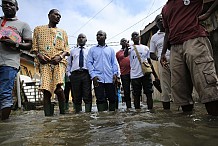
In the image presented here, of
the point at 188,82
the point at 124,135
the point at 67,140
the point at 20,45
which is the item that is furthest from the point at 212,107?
the point at 20,45

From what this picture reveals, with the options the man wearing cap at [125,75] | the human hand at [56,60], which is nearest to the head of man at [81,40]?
the man wearing cap at [125,75]

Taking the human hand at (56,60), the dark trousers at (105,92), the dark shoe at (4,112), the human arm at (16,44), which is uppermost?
the human arm at (16,44)

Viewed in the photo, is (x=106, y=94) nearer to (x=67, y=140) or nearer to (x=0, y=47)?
(x=0, y=47)

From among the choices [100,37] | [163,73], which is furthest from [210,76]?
[100,37]

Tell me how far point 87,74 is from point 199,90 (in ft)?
10.4

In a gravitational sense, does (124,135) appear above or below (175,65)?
below

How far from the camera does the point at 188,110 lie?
328 cm

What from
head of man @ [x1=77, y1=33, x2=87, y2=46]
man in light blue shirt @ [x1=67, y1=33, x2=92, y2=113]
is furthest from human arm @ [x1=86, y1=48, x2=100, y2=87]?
head of man @ [x1=77, y1=33, x2=87, y2=46]

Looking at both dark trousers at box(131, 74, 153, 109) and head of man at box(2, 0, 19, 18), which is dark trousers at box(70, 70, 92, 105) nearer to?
dark trousers at box(131, 74, 153, 109)

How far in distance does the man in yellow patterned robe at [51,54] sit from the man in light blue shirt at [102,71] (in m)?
1.05

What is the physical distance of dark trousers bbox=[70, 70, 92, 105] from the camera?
5.41 metres

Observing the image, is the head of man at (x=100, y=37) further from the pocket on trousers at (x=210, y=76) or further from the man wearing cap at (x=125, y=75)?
the pocket on trousers at (x=210, y=76)

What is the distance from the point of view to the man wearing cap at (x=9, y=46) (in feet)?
11.5

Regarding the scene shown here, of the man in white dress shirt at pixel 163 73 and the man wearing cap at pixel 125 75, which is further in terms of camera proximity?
the man wearing cap at pixel 125 75
